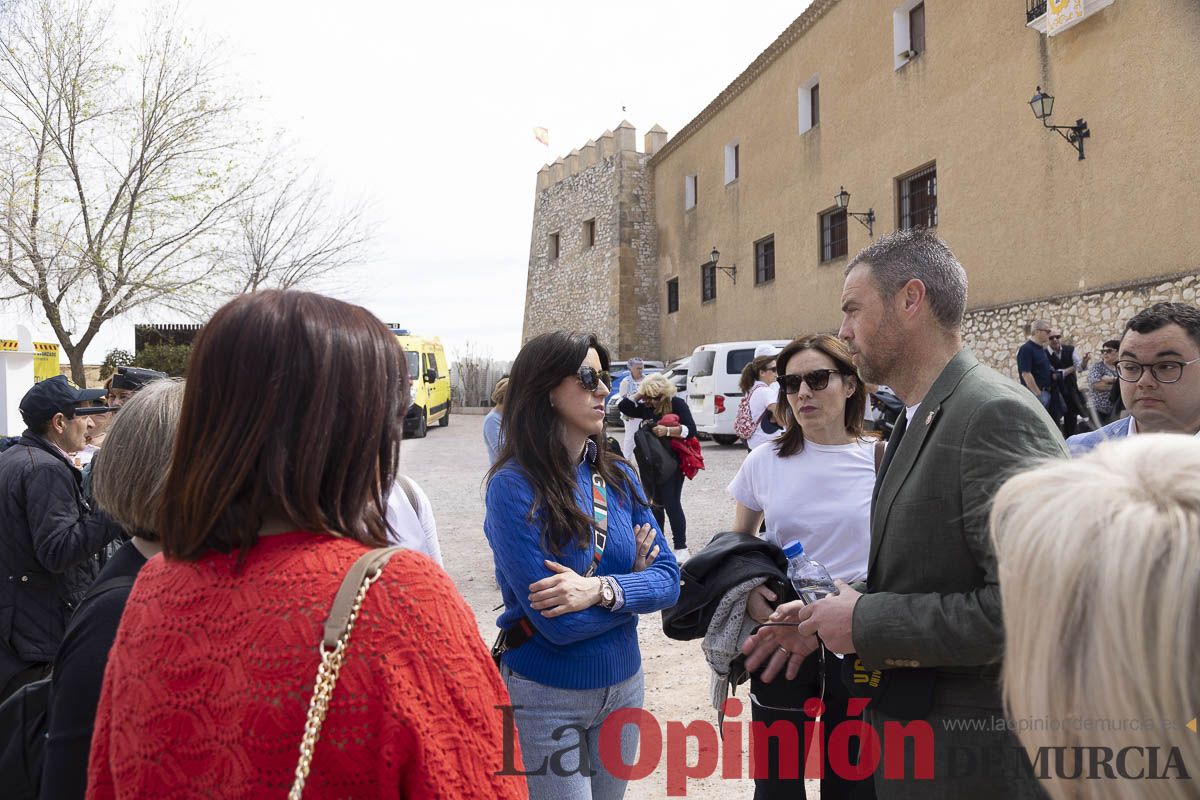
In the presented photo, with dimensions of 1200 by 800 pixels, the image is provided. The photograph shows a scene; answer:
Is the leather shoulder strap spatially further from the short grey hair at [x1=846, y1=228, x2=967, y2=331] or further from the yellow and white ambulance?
the yellow and white ambulance

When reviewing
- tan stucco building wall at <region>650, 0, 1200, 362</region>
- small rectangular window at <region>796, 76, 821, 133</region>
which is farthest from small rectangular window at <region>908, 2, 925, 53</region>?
small rectangular window at <region>796, 76, 821, 133</region>

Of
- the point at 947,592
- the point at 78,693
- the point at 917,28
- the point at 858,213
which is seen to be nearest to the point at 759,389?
the point at 947,592

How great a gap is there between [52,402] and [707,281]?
2398 cm

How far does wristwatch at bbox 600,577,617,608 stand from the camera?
7.63 ft

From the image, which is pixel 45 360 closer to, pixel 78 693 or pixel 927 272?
pixel 78 693

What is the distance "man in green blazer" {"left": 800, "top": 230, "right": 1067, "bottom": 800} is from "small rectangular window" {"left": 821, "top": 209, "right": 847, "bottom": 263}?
1763 cm

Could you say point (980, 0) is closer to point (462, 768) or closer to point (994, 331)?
point (994, 331)

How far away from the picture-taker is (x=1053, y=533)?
941 millimetres

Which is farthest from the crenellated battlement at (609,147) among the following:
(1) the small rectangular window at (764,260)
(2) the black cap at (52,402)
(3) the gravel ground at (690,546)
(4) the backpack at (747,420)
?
(2) the black cap at (52,402)

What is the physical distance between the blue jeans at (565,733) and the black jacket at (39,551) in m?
1.84

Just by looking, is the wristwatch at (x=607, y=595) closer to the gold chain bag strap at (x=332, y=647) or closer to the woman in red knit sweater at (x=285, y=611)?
the woman in red knit sweater at (x=285, y=611)

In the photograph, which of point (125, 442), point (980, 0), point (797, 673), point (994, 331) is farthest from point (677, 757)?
point (980, 0)

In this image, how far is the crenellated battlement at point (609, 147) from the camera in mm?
30609

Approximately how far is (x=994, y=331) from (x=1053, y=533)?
14.6 meters
